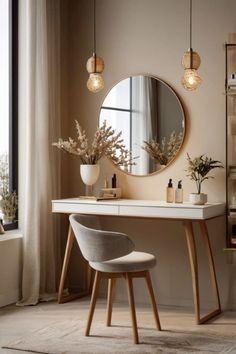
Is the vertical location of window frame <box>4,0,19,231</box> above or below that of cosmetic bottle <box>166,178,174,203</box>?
above

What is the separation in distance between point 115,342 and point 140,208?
1.06 metres

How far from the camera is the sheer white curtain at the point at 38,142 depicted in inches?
197

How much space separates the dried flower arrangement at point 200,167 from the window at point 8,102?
56.0 inches

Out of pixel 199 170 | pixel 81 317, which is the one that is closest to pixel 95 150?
pixel 199 170

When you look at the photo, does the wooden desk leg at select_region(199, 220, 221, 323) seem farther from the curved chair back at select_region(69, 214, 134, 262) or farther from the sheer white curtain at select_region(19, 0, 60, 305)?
the sheer white curtain at select_region(19, 0, 60, 305)

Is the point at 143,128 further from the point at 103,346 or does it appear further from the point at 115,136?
the point at 103,346

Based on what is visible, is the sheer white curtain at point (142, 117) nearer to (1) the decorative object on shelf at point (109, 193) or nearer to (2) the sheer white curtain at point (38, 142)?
(1) the decorative object on shelf at point (109, 193)

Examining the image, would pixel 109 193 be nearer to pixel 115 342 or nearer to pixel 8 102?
pixel 8 102

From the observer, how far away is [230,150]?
4.80 meters

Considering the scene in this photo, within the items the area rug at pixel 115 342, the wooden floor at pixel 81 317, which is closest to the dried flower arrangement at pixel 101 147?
the wooden floor at pixel 81 317

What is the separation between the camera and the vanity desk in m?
4.44

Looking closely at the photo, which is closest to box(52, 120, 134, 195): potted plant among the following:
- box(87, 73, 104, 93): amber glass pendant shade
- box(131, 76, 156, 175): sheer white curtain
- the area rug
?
box(131, 76, 156, 175): sheer white curtain

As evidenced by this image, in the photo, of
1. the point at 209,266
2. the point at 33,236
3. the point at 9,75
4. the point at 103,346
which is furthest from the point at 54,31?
the point at 103,346

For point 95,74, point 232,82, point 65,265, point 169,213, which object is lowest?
point 65,265
